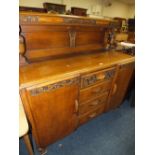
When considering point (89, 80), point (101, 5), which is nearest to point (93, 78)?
point (89, 80)

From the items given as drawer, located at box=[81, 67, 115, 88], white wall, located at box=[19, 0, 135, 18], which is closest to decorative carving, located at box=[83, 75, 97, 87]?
drawer, located at box=[81, 67, 115, 88]

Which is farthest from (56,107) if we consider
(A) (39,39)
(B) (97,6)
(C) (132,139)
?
(B) (97,6)

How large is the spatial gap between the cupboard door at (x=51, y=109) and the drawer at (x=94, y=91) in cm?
10

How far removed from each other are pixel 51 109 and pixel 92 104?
1.71 feet

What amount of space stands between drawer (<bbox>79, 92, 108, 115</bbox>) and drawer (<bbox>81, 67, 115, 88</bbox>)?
9.4 inches

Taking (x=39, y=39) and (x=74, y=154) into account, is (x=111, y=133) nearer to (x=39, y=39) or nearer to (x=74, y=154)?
(x=74, y=154)

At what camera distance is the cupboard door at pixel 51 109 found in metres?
0.94

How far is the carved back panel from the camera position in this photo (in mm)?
1106

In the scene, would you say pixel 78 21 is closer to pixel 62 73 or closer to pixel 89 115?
pixel 62 73

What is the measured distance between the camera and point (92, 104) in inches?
56.2

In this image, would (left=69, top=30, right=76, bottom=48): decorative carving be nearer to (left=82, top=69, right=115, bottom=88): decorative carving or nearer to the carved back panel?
the carved back panel

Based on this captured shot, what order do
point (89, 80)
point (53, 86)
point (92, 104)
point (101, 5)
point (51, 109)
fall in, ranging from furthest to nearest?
1. point (101, 5)
2. point (92, 104)
3. point (89, 80)
4. point (51, 109)
5. point (53, 86)

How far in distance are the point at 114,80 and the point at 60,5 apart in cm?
329

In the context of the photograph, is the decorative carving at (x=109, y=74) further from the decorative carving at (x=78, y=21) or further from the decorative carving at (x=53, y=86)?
the decorative carving at (x=78, y=21)
